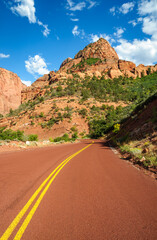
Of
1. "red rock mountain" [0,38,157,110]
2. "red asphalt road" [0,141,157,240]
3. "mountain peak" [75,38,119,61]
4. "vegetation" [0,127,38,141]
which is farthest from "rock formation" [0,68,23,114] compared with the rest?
"red asphalt road" [0,141,157,240]

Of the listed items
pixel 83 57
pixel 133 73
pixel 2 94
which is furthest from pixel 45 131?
pixel 83 57

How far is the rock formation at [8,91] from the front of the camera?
8944 cm

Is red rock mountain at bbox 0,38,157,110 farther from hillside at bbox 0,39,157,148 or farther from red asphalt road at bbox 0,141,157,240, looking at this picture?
red asphalt road at bbox 0,141,157,240

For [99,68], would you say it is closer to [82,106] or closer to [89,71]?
[89,71]

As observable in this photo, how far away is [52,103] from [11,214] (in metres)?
52.0

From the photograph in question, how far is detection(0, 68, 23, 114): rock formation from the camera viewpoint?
8944 centimetres

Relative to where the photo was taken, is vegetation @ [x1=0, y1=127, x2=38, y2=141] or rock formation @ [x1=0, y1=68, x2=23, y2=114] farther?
rock formation @ [x1=0, y1=68, x2=23, y2=114]

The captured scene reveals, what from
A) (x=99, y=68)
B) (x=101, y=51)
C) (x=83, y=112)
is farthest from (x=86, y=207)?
(x=101, y=51)

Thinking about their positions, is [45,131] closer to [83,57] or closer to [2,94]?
[2,94]

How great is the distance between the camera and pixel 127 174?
5.66m

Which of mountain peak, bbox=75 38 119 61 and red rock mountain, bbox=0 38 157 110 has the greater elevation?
mountain peak, bbox=75 38 119 61

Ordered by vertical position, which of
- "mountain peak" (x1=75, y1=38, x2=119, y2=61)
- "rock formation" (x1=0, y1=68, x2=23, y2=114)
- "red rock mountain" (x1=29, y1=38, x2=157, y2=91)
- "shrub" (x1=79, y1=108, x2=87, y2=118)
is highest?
"mountain peak" (x1=75, y1=38, x2=119, y2=61)

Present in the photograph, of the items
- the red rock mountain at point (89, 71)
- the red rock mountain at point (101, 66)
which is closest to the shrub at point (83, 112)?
the red rock mountain at point (101, 66)

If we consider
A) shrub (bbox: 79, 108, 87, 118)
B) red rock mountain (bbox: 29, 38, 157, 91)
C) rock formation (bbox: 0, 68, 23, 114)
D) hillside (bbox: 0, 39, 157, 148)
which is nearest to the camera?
hillside (bbox: 0, 39, 157, 148)
